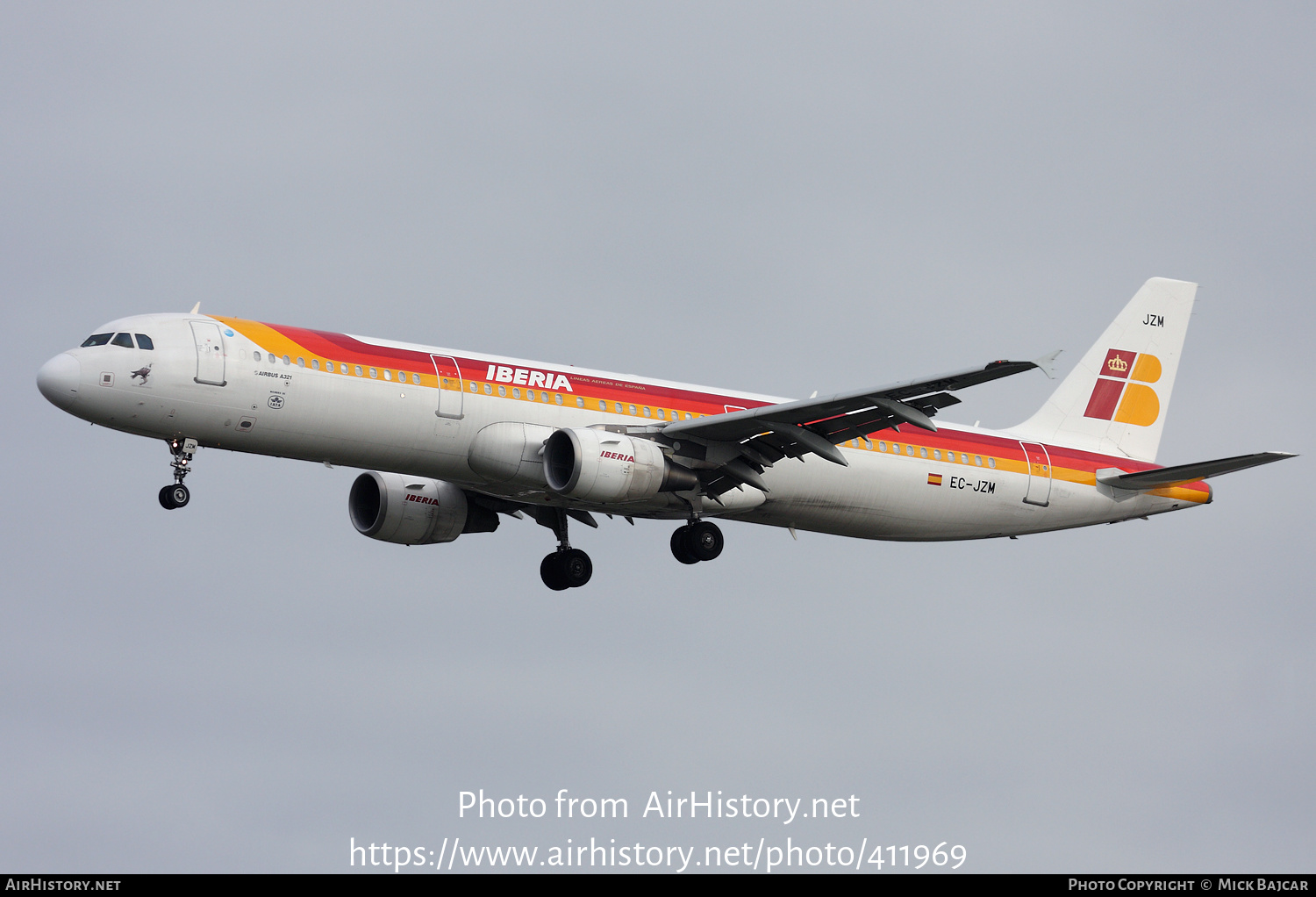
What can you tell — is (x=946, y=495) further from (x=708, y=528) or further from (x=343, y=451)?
(x=343, y=451)

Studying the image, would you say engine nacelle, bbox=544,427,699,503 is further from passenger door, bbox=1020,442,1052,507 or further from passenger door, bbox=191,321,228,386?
passenger door, bbox=1020,442,1052,507

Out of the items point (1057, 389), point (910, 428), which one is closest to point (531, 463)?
Answer: point (910, 428)

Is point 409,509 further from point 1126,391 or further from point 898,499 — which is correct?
point 1126,391

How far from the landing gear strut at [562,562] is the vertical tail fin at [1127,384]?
43.3ft

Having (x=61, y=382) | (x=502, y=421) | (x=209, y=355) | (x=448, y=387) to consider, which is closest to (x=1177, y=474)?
(x=502, y=421)

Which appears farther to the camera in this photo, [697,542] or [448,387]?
[697,542]

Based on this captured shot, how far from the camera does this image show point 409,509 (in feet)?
142

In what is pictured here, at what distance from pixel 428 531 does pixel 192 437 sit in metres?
8.84

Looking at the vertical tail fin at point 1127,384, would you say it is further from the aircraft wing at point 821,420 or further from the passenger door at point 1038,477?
the aircraft wing at point 821,420

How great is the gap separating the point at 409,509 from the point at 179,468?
27.1ft

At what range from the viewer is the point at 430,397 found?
37.4m

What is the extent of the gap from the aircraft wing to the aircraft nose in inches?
528
